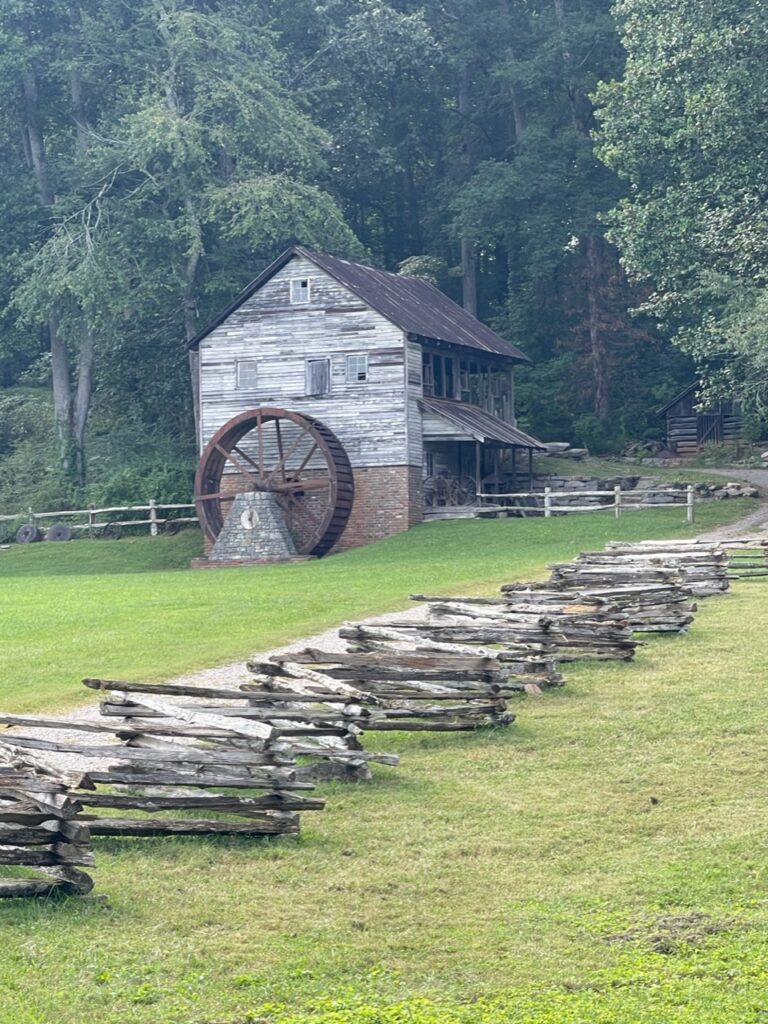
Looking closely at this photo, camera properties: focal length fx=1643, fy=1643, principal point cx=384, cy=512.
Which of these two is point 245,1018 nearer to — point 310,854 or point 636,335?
point 310,854

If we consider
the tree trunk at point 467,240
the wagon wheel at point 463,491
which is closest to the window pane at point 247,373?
the wagon wheel at point 463,491

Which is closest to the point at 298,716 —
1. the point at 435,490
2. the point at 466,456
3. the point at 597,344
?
the point at 435,490

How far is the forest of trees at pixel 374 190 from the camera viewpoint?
4897cm

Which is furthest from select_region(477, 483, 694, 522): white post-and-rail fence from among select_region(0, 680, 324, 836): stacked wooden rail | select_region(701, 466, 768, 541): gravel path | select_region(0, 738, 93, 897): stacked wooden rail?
select_region(0, 738, 93, 897): stacked wooden rail

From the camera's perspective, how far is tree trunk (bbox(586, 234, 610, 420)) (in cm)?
6525

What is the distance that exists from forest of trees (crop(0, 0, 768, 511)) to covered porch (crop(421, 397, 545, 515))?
6.33 metres

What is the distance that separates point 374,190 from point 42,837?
212 feet

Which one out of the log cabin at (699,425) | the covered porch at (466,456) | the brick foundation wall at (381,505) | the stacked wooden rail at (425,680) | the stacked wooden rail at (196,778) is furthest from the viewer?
the log cabin at (699,425)

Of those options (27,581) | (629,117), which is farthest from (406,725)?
(629,117)

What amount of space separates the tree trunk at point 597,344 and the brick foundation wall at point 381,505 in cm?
1891

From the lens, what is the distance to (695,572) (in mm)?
28484

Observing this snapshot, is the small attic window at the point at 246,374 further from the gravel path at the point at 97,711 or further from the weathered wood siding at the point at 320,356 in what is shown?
the gravel path at the point at 97,711

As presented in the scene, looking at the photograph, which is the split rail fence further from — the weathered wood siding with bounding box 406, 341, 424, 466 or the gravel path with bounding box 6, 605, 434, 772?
the weathered wood siding with bounding box 406, 341, 424, 466

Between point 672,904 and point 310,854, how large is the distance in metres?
2.74
